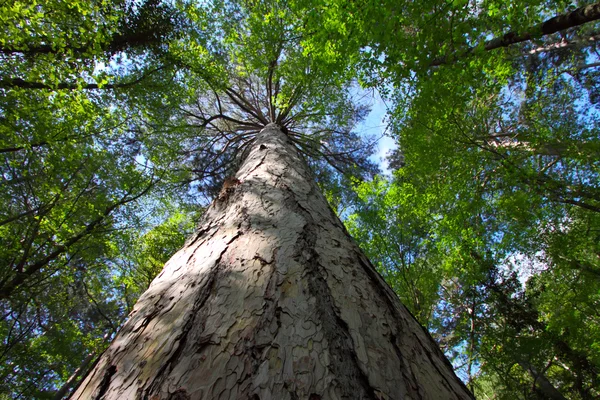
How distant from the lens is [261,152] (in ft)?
11.0

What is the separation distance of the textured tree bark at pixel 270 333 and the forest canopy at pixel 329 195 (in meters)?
2.94

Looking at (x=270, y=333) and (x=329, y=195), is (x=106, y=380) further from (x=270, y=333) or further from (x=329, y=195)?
(x=329, y=195)

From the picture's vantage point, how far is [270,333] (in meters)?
0.81

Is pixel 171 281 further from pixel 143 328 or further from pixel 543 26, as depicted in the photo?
pixel 543 26

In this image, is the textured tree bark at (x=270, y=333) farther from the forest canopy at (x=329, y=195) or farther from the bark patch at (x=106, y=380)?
the forest canopy at (x=329, y=195)

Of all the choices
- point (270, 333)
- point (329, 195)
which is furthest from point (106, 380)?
point (329, 195)

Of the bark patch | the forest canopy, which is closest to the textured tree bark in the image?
the bark patch

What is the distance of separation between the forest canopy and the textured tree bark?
294 cm

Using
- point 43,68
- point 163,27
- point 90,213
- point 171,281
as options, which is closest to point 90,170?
point 90,213

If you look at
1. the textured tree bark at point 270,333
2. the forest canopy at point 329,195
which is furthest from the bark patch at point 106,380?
the forest canopy at point 329,195

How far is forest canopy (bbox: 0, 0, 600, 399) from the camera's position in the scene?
4059 millimetres

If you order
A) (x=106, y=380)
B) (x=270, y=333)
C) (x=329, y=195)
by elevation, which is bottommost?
(x=106, y=380)

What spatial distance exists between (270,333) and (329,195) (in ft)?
25.3

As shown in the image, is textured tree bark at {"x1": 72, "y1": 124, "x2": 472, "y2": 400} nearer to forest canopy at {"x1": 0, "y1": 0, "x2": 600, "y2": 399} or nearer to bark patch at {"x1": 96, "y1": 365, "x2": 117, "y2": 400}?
bark patch at {"x1": 96, "y1": 365, "x2": 117, "y2": 400}
